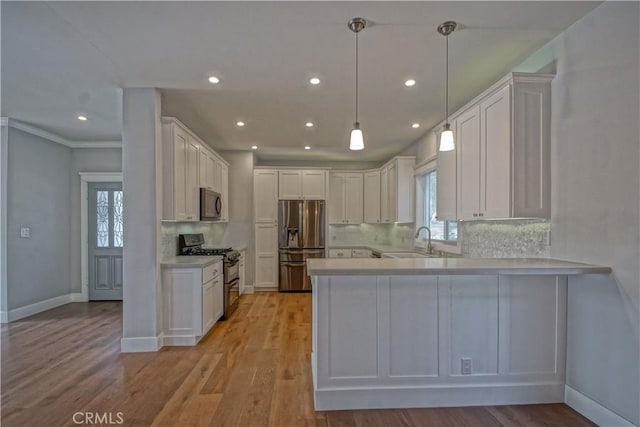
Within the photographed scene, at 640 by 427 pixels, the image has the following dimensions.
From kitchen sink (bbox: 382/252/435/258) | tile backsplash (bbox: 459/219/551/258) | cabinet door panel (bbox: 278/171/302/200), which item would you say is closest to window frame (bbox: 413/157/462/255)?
kitchen sink (bbox: 382/252/435/258)

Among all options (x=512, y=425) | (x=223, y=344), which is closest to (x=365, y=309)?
(x=512, y=425)

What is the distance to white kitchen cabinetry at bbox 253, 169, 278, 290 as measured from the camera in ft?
20.7

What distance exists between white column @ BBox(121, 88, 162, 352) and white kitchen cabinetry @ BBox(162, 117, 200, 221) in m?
0.24

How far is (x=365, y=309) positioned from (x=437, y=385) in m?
0.77

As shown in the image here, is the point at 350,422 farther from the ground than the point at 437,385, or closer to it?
closer to it

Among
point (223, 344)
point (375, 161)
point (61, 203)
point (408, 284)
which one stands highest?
point (375, 161)

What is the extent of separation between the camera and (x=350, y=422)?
2188mm

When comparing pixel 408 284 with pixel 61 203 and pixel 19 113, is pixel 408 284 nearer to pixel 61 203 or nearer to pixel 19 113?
pixel 19 113

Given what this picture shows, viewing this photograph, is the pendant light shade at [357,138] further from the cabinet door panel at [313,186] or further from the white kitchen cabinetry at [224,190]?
the cabinet door panel at [313,186]

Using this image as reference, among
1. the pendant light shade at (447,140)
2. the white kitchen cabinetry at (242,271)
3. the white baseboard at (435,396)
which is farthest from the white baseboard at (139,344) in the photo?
the pendant light shade at (447,140)

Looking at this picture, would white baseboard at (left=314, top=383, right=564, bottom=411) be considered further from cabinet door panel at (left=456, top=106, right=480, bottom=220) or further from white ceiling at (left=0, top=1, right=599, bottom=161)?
white ceiling at (left=0, top=1, right=599, bottom=161)

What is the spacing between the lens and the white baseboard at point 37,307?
14.7 feet

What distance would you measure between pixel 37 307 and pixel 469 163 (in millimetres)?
6244

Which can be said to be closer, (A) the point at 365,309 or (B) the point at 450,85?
(A) the point at 365,309
